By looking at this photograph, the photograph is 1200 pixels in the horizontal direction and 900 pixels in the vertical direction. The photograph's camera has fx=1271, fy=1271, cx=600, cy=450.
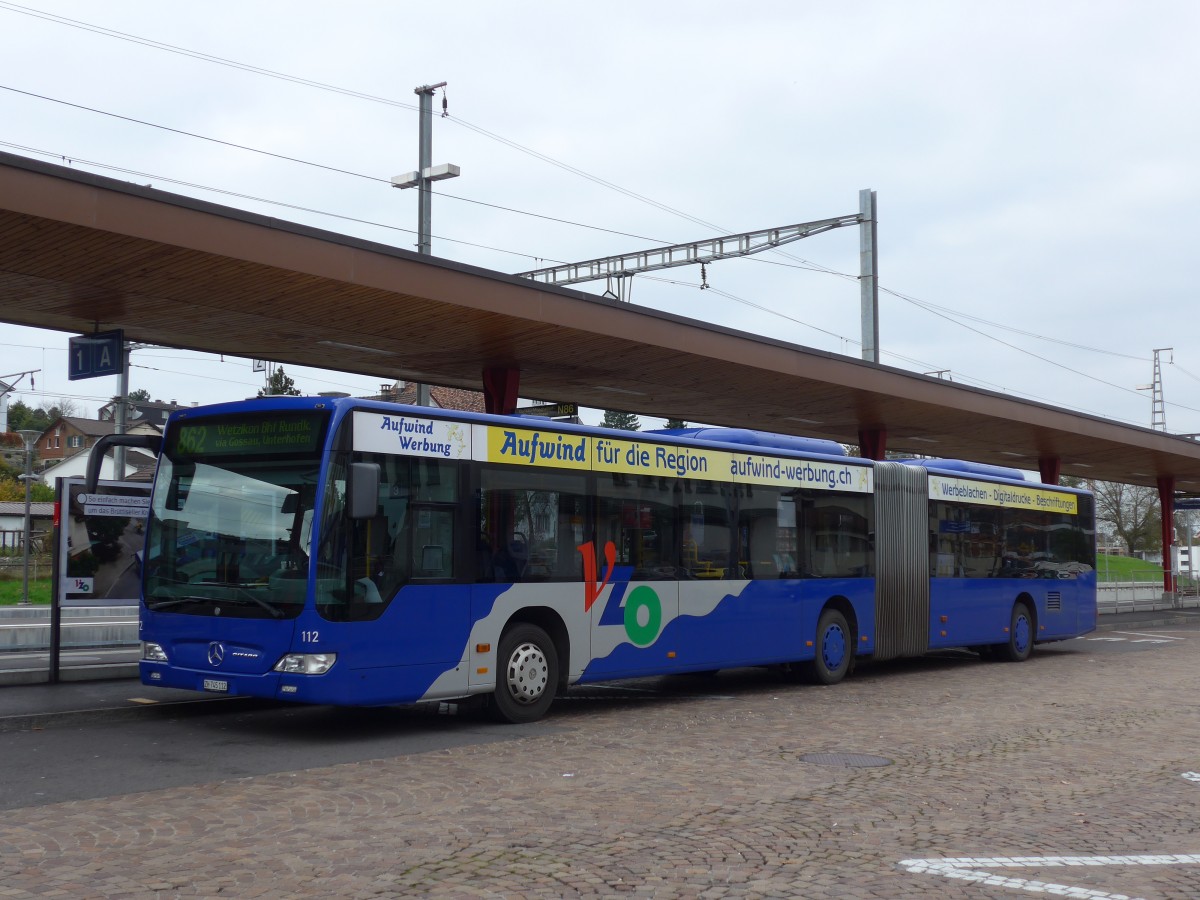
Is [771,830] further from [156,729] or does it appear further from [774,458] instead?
[774,458]

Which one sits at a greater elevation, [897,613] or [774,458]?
[774,458]

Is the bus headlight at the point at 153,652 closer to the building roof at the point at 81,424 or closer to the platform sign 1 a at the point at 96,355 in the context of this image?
the platform sign 1 a at the point at 96,355

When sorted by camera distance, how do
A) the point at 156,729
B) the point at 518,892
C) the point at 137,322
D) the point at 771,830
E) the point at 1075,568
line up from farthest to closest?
1. the point at 1075,568
2. the point at 137,322
3. the point at 156,729
4. the point at 771,830
5. the point at 518,892

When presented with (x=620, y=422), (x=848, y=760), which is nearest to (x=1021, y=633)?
(x=848, y=760)

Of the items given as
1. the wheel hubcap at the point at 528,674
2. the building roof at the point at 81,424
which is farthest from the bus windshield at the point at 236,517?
the building roof at the point at 81,424

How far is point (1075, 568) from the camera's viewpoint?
2292 cm

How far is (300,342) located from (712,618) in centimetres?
822

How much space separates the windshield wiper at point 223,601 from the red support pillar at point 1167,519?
42.4 m

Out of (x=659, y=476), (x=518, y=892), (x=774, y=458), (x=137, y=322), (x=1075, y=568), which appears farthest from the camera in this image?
(x=1075, y=568)

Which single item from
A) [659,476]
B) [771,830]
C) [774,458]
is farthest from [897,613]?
[771,830]

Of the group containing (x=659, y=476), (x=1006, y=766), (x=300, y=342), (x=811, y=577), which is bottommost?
(x=1006, y=766)

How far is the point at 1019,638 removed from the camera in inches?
834

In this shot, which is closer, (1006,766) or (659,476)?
(1006,766)

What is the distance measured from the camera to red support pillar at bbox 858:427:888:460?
30312 millimetres
